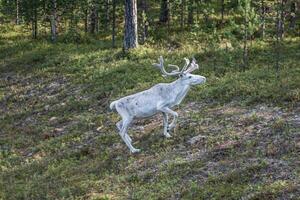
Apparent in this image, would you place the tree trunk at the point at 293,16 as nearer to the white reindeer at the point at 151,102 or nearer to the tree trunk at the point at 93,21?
the tree trunk at the point at 93,21

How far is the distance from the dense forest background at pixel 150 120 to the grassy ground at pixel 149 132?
0.15 ft

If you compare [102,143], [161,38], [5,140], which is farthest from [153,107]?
[161,38]

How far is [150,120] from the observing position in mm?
19422

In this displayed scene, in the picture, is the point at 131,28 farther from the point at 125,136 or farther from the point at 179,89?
the point at 125,136

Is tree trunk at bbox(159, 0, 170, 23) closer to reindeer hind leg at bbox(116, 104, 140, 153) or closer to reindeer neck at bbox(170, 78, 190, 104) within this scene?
reindeer neck at bbox(170, 78, 190, 104)

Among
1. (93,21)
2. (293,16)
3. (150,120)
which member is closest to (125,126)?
(150,120)

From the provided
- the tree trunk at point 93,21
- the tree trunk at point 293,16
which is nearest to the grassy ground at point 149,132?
the tree trunk at point 293,16

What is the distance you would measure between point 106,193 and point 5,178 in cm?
436

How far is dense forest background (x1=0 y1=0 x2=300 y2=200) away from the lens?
13.6 m

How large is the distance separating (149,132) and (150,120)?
5.35 ft

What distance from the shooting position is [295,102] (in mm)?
17734

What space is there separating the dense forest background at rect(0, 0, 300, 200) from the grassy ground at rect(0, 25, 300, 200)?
4 cm

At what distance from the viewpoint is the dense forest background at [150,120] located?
13.6 meters

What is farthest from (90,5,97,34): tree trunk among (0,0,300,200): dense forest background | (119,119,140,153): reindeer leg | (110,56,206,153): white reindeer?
(119,119,140,153): reindeer leg
